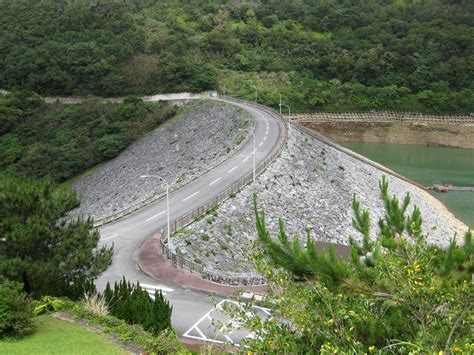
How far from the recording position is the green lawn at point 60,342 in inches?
530

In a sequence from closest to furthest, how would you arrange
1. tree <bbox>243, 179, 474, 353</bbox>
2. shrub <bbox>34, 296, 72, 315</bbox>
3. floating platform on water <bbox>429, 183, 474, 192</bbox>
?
tree <bbox>243, 179, 474, 353</bbox> < shrub <bbox>34, 296, 72, 315</bbox> < floating platform on water <bbox>429, 183, 474, 192</bbox>

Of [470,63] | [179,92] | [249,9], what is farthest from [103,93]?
[470,63]

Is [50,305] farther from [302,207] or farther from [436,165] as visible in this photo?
[436,165]

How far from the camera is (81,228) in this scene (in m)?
19.3

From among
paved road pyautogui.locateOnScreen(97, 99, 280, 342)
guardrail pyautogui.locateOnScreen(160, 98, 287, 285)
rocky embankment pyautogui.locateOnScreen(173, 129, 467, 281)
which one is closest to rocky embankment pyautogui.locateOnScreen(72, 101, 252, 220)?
paved road pyautogui.locateOnScreen(97, 99, 280, 342)

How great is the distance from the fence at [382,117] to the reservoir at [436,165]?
4052 millimetres

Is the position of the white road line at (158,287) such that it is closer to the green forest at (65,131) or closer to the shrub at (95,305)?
the shrub at (95,305)

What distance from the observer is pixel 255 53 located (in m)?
84.8

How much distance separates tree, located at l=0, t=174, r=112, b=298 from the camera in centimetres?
1739

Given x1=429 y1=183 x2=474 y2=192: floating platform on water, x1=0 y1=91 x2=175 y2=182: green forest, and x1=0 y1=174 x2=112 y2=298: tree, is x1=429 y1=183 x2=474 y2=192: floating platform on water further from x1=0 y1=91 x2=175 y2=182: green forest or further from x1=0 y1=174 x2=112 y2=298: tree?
x1=0 y1=174 x2=112 y2=298: tree

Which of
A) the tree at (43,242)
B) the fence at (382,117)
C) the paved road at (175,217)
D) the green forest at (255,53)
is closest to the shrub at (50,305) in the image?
the tree at (43,242)

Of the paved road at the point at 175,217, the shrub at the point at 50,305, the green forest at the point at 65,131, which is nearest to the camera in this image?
the shrub at the point at 50,305

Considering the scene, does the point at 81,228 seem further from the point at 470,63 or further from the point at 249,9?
the point at 249,9

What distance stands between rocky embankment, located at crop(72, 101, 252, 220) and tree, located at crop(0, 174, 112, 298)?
20.5 m
